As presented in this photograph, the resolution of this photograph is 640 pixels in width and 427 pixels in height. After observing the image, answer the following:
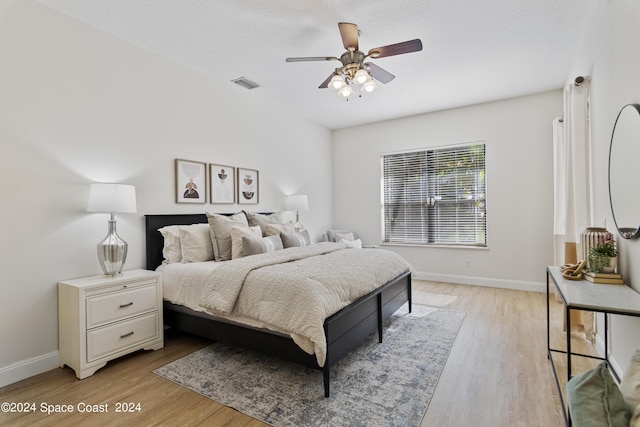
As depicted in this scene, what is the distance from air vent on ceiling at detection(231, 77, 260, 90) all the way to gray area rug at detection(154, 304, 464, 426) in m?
3.02

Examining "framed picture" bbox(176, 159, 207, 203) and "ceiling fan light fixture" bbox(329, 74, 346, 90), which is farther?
"framed picture" bbox(176, 159, 207, 203)

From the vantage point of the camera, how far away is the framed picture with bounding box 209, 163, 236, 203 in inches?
151

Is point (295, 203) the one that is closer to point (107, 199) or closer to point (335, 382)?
point (107, 199)

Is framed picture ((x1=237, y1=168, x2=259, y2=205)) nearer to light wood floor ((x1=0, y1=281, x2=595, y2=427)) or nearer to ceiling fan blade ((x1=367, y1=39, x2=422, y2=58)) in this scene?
light wood floor ((x1=0, y1=281, x2=595, y2=427))

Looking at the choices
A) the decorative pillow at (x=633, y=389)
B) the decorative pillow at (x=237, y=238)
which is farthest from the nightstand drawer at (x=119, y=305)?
the decorative pillow at (x=633, y=389)

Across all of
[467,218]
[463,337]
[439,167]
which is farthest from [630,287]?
[439,167]

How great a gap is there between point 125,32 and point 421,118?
424 centimetres

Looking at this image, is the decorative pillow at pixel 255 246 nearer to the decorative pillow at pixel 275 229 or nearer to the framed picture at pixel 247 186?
the decorative pillow at pixel 275 229

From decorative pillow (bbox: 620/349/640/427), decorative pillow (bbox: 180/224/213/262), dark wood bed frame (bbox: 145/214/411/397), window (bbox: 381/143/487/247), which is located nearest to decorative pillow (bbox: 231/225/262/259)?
decorative pillow (bbox: 180/224/213/262)

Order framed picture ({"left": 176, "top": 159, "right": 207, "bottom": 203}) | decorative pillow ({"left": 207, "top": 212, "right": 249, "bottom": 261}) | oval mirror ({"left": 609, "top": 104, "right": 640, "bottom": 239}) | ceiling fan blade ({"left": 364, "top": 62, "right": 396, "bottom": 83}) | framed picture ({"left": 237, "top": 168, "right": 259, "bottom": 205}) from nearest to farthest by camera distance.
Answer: oval mirror ({"left": 609, "top": 104, "right": 640, "bottom": 239}), ceiling fan blade ({"left": 364, "top": 62, "right": 396, "bottom": 83}), decorative pillow ({"left": 207, "top": 212, "right": 249, "bottom": 261}), framed picture ({"left": 176, "top": 159, "right": 207, "bottom": 203}), framed picture ({"left": 237, "top": 168, "right": 259, "bottom": 205})

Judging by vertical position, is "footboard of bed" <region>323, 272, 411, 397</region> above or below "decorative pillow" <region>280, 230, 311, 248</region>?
below

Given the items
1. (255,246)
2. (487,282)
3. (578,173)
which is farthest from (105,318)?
(487,282)

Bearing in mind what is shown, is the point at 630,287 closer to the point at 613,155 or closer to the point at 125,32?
the point at 613,155

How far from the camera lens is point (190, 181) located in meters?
3.57
